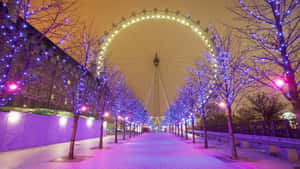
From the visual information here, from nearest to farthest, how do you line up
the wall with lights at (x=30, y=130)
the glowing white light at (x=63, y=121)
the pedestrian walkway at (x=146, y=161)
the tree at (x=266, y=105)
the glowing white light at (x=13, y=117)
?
the pedestrian walkway at (x=146, y=161), the wall with lights at (x=30, y=130), the glowing white light at (x=13, y=117), the glowing white light at (x=63, y=121), the tree at (x=266, y=105)

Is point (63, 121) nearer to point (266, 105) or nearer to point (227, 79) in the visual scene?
point (227, 79)

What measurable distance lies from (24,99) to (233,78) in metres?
21.6

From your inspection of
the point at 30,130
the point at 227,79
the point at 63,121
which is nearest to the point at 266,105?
the point at 227,79

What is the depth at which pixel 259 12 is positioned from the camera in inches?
334

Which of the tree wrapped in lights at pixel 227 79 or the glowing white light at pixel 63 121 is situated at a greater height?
the tree wrapped in lights at pixel 227 79

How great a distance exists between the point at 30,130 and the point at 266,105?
171 feet

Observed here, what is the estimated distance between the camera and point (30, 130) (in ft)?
61.7

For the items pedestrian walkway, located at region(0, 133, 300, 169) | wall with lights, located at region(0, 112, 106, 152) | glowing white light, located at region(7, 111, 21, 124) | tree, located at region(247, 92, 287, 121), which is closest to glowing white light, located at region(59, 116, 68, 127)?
wall with lights, located at region(0, 112, 106, 152)

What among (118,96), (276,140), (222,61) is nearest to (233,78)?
(222,61)

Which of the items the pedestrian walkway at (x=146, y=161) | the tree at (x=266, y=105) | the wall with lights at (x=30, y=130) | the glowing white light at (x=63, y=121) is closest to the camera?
the pedestrian walkway at (x=146, y=161)

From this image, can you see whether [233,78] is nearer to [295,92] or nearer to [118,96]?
[295,92]

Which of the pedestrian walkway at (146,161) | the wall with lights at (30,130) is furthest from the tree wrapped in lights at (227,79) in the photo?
the wall with lights at (30,130)

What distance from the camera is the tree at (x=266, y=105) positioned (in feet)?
149

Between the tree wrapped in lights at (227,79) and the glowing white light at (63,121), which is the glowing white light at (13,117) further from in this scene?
the tree wrapped in lights at (227,79)
